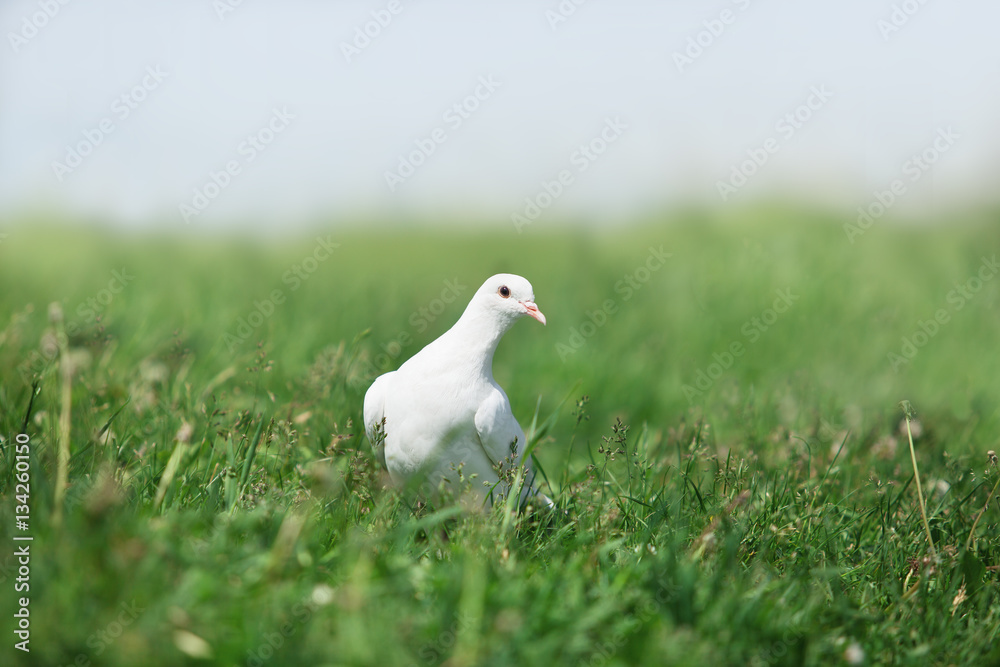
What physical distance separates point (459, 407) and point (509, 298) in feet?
1.72

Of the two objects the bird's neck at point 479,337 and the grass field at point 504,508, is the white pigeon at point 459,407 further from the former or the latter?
the grass field at point 504,508

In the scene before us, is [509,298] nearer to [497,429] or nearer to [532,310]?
[532,310]

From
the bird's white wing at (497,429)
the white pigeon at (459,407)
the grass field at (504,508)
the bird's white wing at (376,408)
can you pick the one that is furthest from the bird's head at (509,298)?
the bird's white wing at (376,408)

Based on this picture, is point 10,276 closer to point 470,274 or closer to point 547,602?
point 470,274

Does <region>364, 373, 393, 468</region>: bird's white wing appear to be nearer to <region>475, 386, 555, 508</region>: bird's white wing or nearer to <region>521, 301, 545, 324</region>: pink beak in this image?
<region>475, 386, 555, 508</region>: bird's white wing

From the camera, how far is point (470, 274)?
9.15 metres

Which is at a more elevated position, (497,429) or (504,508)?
(497,429)

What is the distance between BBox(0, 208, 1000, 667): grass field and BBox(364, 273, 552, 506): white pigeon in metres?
0.20

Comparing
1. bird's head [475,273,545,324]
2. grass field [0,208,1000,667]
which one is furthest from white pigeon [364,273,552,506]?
grass field [0,208,1000,667]

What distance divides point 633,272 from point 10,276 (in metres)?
6.06

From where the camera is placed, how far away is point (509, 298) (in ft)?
11.0

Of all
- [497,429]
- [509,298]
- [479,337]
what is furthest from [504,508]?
[509,298]

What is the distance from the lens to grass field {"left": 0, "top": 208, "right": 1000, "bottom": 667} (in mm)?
2104

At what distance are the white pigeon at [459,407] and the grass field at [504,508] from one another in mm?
197
